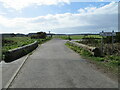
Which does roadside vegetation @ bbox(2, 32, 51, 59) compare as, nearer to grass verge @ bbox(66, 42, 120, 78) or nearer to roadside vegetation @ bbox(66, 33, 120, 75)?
roadside vegetation @ bbox(66, 33, 120, 75)

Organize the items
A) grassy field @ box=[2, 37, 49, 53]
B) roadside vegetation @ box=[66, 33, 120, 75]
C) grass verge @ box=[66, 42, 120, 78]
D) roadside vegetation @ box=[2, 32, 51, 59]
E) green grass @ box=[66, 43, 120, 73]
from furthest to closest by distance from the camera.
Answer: grassy field @ box=[2, 37, 49, 53]
roadside vegetation @ box=[2, 32, 51, 59]
roadside vegetation @ box=[66, 33, 120, 75]
green grass @ box=[66, 43, 120, 73]
grass verge @ box=[66, 42, 120, 78]

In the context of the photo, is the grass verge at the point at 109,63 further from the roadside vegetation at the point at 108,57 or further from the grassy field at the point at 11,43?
the grassy field at the point at 11,43

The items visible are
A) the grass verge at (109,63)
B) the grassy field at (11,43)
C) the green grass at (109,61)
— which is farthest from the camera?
the grassy field at (11,43)

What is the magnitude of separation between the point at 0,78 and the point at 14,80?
812 millimetres

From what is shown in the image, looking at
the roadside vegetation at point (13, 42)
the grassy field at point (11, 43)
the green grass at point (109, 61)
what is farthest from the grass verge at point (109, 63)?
the grassy field at point (11, 43)

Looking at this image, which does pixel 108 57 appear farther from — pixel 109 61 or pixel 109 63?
pixel 109 63

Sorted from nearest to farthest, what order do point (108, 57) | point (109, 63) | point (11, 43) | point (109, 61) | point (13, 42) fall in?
point (109, 63)
point (109, 61)
point (108, 57)
point (11, 43)
point (13, 42)

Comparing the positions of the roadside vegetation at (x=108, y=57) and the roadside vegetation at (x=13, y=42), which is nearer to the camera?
the roadside vegetation at (x=108, y=57)

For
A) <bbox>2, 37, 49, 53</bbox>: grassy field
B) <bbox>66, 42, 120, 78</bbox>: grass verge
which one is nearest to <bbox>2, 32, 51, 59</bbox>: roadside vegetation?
<bbox>2, 37, 49, 53</bbox>: grassy field

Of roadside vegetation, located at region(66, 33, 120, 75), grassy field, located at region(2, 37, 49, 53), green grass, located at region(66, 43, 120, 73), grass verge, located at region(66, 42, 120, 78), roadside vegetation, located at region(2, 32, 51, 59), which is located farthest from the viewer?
grassy field, located at region(2, 37, 49, 53)

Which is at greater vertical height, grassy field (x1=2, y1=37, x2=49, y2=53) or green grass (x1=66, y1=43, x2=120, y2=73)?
grassy field (x1=2, y1=37, x2=49, y2=53)

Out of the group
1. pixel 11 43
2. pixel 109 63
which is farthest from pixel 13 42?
pixel 109 63

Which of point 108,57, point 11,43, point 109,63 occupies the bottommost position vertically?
point 109,63

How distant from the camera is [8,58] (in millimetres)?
14016
